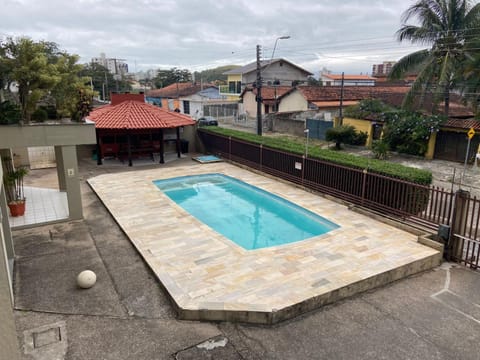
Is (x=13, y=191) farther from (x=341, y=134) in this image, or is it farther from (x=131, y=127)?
(x=341, y=134)

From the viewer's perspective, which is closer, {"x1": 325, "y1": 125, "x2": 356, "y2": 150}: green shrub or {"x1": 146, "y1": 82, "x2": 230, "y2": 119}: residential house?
{"x1": 325, "y1": 125, "x2": 356, "y2": 150}: green shrub

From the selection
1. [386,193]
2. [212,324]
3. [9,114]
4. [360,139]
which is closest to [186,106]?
[360,139]

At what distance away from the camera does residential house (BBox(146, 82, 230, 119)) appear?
42.5 meters

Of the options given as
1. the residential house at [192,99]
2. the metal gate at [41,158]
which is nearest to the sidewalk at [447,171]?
the metal gate at [41,158]

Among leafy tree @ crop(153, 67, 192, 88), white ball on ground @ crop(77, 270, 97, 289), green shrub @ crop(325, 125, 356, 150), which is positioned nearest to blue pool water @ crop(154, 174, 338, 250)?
white ball on ground @ crop(77, 270, 97, 289)

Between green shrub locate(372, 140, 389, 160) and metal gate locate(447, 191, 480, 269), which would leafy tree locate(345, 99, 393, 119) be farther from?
metal gate locate(447, 191, 480, 269)

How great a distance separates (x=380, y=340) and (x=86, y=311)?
16.8ft

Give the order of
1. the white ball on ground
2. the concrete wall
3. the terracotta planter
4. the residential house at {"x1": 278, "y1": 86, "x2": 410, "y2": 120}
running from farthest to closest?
the residential house at {"x1": 278, "y1": 86, "x2": 410, "y2": 120} < the terracotta planter < the concrete wall < the white ball on ground

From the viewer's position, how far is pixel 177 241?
906 centimetres

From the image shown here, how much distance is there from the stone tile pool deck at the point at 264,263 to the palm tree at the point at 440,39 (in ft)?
45.5

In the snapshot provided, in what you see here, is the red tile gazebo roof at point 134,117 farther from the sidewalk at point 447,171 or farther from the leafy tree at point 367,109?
the leafy tree at point 367,109

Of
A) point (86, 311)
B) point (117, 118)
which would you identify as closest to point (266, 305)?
point (86, 311)

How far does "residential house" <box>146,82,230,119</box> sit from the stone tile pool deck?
31.5 metres

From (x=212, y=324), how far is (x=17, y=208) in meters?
7.87
